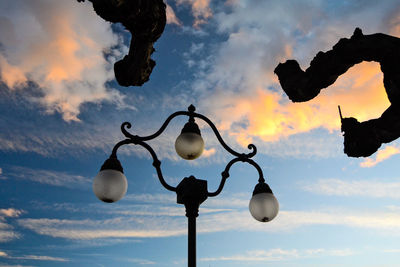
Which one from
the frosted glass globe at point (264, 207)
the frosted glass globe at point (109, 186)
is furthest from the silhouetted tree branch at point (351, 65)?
the frosted glass globe at point (109, 186)

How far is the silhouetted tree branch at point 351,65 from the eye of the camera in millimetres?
3512

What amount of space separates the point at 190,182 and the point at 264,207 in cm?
123

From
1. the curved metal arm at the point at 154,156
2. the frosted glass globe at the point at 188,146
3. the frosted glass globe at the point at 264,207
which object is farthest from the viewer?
the frosted glass globe at the point at 188,146

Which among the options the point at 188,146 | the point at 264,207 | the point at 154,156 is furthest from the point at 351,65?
the point at 154,156

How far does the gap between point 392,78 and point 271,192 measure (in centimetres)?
245

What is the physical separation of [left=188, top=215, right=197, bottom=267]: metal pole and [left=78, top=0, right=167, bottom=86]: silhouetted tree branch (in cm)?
204

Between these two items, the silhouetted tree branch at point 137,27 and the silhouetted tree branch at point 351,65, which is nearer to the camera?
the silhouetted tree branch at point 137,27

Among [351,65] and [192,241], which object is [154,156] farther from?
[351,65]

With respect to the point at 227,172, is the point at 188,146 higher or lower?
higher

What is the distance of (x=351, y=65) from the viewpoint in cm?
376

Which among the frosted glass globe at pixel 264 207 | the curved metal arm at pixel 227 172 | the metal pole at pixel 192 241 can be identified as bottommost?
the metal pole at pixel 192 241

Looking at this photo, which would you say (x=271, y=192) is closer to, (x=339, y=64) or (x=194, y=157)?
(x=194, y=157)

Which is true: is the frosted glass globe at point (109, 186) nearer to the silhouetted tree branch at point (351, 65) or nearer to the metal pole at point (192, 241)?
the metal pole at point (192, 241)

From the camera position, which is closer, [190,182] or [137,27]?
[137,27]
